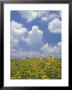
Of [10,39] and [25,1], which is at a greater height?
[25,1]

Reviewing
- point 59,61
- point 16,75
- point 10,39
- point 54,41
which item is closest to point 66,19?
point 54,41

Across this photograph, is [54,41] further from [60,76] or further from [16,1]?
[16,1]

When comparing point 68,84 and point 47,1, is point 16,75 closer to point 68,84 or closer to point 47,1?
point 68,84

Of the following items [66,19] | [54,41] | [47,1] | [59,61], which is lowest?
[59,61]

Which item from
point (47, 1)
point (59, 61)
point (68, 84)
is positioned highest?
point (47, 1)

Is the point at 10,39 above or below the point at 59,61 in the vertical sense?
above

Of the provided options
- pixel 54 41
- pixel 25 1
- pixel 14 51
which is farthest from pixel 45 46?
pixel 25 1
